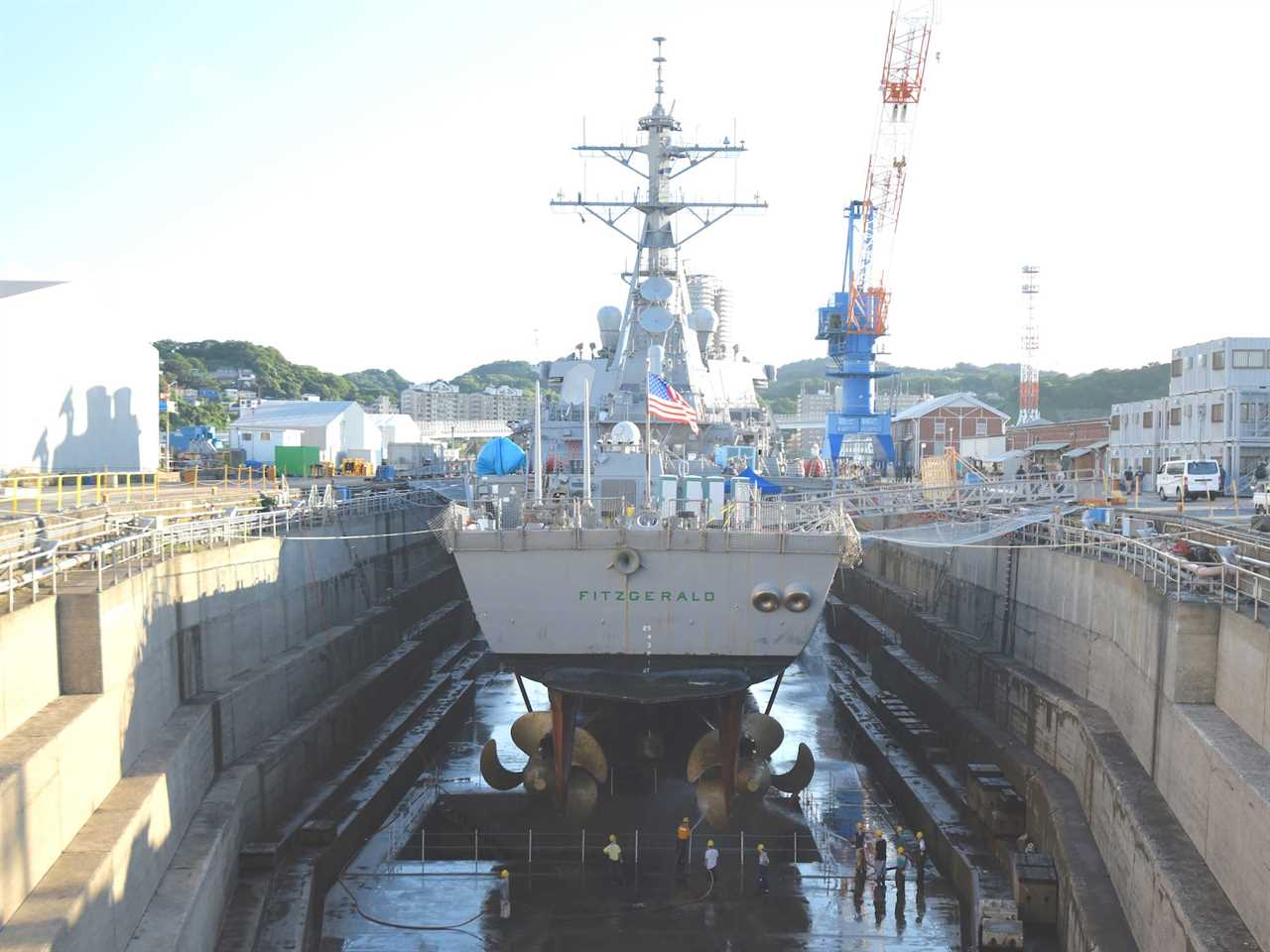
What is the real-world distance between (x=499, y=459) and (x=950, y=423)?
4852cm

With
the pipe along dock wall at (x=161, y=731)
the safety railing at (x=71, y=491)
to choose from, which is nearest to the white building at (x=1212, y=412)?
the pipe along dock wall at (x=161, y=731)

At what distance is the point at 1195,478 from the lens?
1232 inches

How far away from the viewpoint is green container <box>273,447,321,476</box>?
46875mm

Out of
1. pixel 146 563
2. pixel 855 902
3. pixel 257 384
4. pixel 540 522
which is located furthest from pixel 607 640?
pixel 257 384

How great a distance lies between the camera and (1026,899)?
14148 mm

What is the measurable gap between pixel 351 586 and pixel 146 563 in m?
12.1

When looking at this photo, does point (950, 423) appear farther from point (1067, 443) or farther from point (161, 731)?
point (161, 731)

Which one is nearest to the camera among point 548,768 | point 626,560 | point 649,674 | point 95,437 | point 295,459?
point 626,560

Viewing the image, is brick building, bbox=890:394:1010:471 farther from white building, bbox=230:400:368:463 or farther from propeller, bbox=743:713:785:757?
propeller, bbox=743:713:785:757

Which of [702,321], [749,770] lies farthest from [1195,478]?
[749,770]

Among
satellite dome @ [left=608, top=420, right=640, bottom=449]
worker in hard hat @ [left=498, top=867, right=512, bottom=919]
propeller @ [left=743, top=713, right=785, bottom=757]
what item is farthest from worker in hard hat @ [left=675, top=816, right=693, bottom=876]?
satellite dome @ [left=608, top=420, right=640, bottom=449]

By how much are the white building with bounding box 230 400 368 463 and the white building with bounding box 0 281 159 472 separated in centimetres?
1612

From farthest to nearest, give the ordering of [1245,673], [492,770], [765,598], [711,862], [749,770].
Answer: [492,770], [749,770], [765,598], [711,862], [1245,673]

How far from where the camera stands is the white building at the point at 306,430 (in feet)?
167
